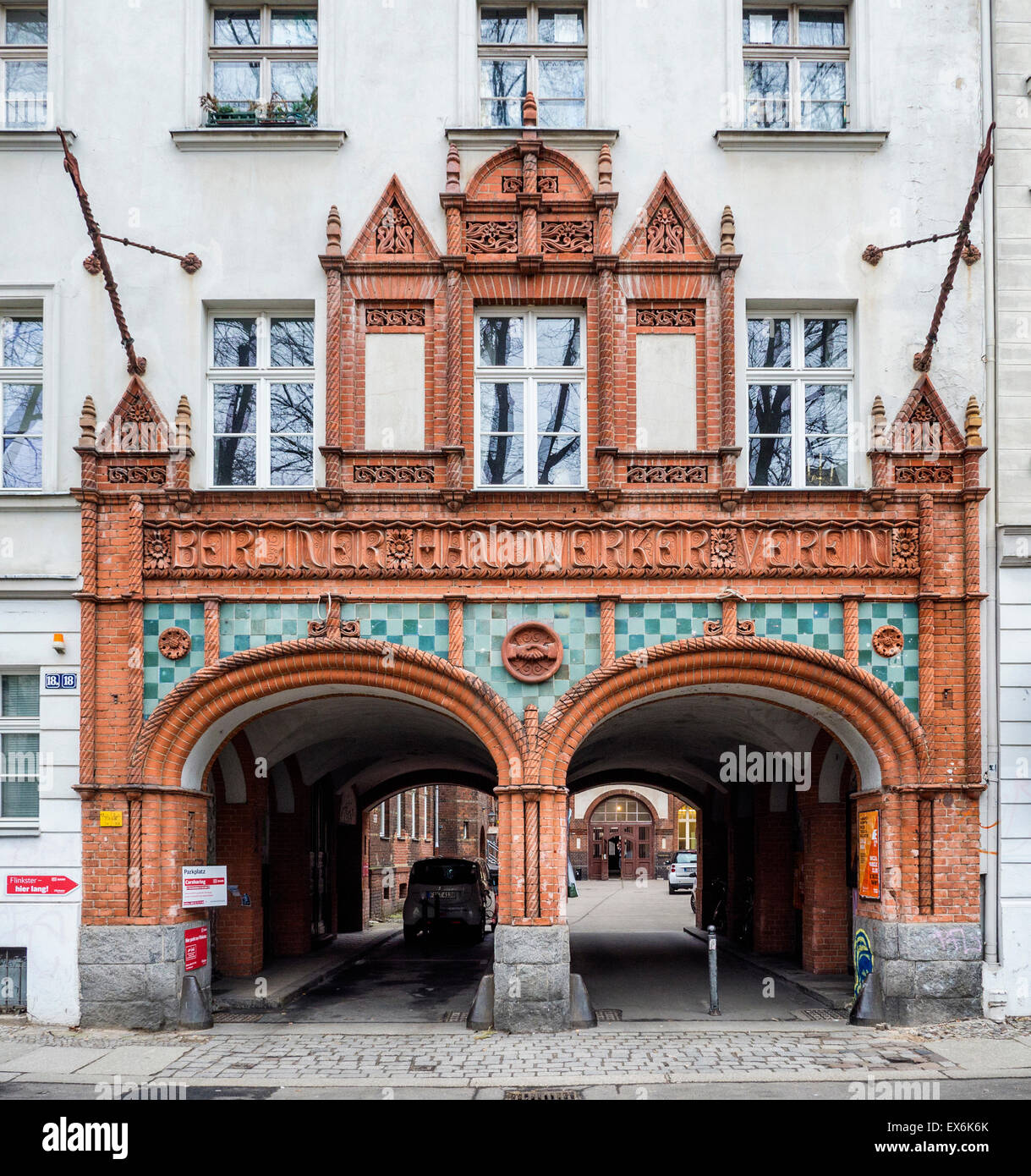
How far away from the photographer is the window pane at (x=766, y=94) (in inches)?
550

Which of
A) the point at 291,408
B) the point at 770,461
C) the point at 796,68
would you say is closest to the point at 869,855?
the point at 770,461

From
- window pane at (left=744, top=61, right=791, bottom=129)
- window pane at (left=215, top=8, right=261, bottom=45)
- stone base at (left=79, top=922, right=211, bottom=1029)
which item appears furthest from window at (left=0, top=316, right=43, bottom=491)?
window pane at (left=744, top=61, right=791, bottom=129)

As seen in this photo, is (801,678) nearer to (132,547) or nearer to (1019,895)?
(1019,895)

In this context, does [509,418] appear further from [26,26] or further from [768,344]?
[26,26]

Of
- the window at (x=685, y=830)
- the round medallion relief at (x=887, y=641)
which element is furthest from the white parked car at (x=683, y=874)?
the round medallion relief at (x=887, y=641)

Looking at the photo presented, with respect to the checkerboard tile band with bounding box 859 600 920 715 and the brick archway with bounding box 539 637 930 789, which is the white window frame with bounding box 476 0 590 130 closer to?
the brick archway with bounding box 539 637 930 789

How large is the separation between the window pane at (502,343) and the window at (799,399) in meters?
2.49

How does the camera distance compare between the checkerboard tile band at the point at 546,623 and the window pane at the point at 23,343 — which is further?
the window pane at the point at 23,343

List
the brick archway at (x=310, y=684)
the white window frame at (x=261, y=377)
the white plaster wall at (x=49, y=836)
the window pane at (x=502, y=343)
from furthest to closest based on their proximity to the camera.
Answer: the window pane at (x=502, y=343) < the white window frame at (x=261, y=377) < the brick archway at (x=310, y=684) < the white plaster wall at (x=49, y=836)

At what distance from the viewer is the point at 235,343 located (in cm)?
1372

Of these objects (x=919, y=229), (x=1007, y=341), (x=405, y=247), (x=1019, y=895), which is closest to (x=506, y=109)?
(x=405, y=247)

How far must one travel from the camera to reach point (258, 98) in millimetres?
13977

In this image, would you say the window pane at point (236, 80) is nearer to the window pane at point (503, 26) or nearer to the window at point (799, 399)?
the window pane at point (503, 26)

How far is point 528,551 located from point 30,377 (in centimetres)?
570
